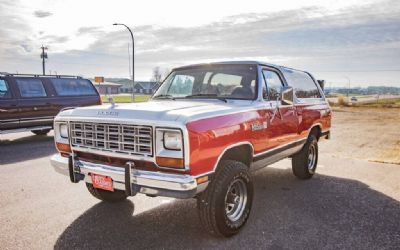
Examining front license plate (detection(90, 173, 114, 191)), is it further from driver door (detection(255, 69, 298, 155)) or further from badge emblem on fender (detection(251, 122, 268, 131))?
driver door (detection(255, 69, 298, 155))

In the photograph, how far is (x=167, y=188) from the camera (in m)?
3.17

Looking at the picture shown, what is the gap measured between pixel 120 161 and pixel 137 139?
402 mm

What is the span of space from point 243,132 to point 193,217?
134 cm

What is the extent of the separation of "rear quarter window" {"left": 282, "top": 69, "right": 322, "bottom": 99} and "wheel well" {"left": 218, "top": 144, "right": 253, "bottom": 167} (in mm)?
1877

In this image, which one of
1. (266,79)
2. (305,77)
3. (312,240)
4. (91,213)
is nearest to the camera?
(312,240)

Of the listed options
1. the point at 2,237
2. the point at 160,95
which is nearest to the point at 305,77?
the point at 160,95

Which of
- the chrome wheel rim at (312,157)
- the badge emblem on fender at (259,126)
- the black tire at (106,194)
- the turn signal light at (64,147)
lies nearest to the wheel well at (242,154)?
the badge emblem on fender at (259,126)

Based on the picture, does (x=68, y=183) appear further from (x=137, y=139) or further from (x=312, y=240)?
(x=312, y=240)

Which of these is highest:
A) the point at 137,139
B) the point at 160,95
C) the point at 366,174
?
the point at 160,95

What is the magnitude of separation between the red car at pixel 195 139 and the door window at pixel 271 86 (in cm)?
1

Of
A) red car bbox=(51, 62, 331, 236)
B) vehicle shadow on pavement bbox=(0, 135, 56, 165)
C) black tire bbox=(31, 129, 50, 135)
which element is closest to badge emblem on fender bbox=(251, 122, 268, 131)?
red car bbox=(51, 62, 331, 236)

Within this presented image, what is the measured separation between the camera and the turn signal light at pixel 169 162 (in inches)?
125

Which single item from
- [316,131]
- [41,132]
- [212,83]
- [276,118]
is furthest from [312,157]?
[41,132]

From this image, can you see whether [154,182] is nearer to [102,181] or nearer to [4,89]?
[102,181]
